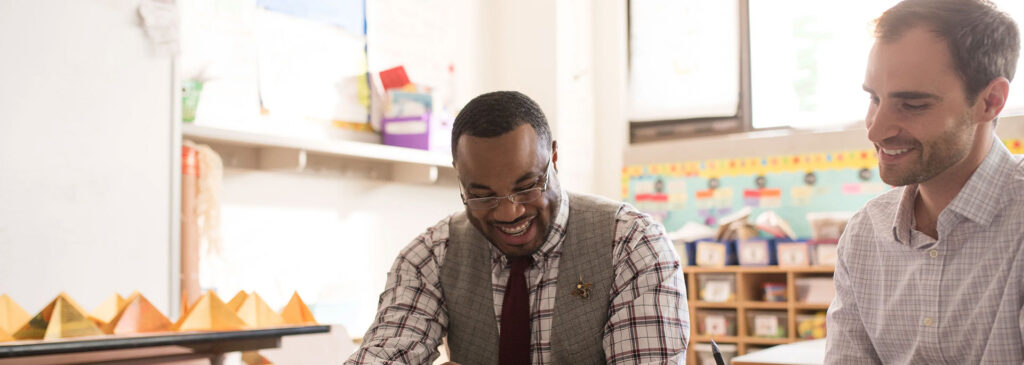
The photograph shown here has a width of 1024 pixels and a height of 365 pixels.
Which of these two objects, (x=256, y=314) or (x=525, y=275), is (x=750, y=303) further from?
(x=256, y=314)

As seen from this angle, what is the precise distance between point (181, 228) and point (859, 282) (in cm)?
200

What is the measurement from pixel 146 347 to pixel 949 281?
126cm

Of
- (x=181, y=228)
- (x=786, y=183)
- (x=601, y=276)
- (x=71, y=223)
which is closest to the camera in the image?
(x=601, y=276)

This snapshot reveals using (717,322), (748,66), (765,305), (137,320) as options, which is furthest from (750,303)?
(137,320)

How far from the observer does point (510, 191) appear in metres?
1.56

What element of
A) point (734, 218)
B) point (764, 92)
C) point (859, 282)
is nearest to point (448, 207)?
point (734, 218)

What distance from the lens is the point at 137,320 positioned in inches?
62.7

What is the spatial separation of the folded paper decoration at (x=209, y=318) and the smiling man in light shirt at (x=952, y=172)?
117cm

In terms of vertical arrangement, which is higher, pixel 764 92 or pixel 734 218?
pixel 764 92

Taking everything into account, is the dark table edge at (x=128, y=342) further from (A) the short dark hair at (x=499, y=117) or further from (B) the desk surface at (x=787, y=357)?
(B) the desk surface at (x=787, y=357)

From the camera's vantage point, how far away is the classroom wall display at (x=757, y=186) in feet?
13.0

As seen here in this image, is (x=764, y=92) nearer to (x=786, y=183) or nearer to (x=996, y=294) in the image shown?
(x=786, y=183)

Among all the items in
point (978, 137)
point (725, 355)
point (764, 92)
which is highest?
point (764, 92)

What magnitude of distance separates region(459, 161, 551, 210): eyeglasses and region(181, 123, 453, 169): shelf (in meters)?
1.60
